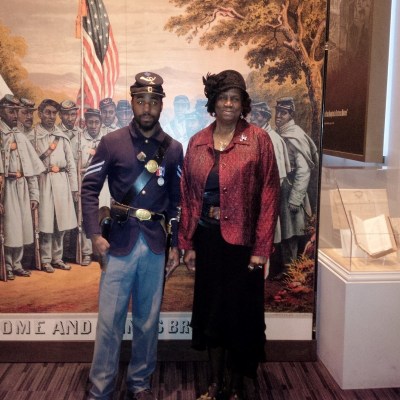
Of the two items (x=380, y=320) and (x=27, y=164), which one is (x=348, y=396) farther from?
(x=27, y=164)

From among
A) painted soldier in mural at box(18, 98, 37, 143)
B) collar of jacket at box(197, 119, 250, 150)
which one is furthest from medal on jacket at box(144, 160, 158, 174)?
painted soldier in mural at box(18, 98, 37, 143)

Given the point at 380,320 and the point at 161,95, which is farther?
the point at 380,320

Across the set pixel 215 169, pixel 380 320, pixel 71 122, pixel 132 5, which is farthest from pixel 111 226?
pixel 380 320

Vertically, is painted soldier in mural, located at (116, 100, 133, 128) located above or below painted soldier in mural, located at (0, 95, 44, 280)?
above

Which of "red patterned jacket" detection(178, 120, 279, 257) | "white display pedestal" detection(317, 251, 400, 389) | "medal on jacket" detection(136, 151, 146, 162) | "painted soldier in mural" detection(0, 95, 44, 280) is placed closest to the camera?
"red patterned jacket" detection(178, 120, 279, 257)

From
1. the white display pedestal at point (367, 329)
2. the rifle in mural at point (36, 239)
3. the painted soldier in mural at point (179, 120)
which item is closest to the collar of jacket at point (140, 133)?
the painted soldier in mural at point (179, 120)

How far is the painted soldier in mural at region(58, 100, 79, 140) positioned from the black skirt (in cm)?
112

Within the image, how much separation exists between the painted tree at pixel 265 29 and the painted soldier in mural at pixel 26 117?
1.00m

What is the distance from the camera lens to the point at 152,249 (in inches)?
103

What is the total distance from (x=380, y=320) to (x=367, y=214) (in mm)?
630

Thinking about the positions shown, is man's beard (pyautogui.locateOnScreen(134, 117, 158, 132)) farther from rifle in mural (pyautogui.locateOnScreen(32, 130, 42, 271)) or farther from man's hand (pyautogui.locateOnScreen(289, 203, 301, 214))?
man's hand (pyautogui.locateOnScreen(289, 203, 301, 214))

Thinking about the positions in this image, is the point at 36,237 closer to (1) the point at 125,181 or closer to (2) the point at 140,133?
(1) the point at 125,181

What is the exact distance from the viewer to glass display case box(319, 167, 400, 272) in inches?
116

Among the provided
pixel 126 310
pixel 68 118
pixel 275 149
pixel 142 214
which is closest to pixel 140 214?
pixel 142 214
